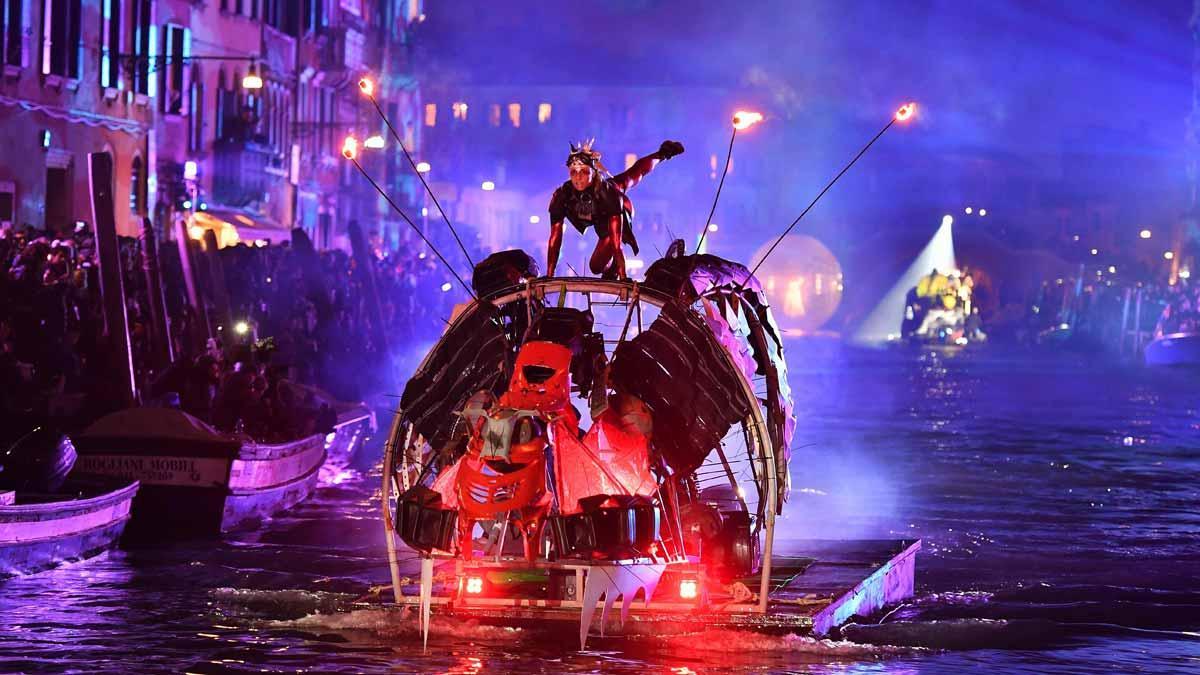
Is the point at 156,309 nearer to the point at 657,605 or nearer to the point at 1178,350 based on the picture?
the point at 657,605

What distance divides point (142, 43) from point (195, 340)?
17389 mm

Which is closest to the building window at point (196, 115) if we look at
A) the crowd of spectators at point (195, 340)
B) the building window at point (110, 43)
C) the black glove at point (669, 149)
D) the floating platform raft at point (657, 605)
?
the building window at point (110, 43)

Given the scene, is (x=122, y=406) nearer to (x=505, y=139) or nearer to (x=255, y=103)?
(x=255, y=103)

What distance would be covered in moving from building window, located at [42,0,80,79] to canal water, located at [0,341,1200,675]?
43.6ft

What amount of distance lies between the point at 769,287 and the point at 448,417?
136 metres

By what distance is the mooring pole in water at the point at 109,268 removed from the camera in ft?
89.1

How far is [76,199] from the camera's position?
45.3 m

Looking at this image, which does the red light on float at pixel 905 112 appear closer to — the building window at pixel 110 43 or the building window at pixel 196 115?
the building window at pixel 110 43

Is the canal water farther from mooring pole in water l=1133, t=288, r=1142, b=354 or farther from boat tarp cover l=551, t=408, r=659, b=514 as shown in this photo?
mooring pole in water l=1133, t=288, r=1142, b=354

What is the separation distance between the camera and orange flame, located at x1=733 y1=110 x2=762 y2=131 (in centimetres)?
1532

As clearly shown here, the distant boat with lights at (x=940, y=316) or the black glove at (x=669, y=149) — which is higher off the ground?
the distant boat with lights at (x=940, y=316)

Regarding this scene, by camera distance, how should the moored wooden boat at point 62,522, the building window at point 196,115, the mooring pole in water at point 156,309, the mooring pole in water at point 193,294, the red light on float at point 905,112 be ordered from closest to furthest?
the red light on float at point 905,112
the moored wooden boat at point 62,522
the mooring pole in water at point 156,309
the mooring pole in water at point 193,294
the building window at point 196,115

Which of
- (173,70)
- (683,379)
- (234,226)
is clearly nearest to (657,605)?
(683,379)

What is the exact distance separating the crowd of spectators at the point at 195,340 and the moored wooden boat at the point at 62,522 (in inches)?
44.7
